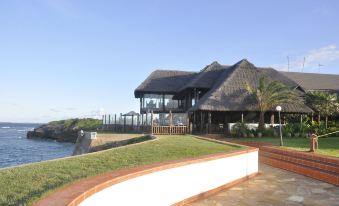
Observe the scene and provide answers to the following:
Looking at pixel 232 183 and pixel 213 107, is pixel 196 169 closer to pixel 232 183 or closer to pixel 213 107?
pixel 232 183

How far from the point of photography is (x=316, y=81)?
144 ft

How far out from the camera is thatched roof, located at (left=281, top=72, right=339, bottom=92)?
1645 inches

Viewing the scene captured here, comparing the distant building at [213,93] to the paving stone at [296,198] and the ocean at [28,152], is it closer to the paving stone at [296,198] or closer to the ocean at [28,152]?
the ocean at [28,152]

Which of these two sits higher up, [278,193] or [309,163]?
[309,163]

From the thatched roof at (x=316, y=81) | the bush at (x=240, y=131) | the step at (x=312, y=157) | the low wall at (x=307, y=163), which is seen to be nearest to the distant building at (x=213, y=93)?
the thatched roof at (x=316, y=81)

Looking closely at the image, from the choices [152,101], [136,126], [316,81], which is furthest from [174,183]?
[316,81]

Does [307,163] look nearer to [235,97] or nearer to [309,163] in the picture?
[309,163]

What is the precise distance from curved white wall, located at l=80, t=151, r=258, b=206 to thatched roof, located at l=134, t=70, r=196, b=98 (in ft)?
89.7

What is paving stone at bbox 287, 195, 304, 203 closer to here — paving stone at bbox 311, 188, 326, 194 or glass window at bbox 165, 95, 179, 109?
paving stone at bbox 311, 188, 326, 194

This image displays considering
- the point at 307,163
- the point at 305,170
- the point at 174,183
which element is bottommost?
the point at 305,170

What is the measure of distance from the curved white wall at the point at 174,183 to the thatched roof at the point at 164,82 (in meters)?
27.3

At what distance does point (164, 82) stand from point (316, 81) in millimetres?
17773

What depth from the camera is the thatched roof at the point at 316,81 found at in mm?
41781

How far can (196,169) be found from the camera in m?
8.85
